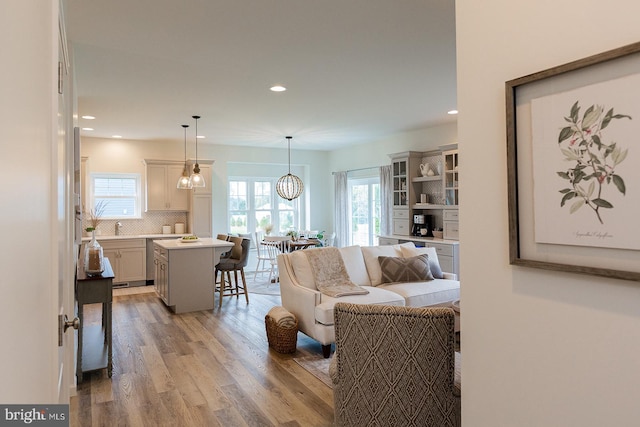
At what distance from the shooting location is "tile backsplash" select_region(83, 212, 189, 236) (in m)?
7.71

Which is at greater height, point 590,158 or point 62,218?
point 590,158

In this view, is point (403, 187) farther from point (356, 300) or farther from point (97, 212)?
point (97, 212)

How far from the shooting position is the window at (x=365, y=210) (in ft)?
28.0

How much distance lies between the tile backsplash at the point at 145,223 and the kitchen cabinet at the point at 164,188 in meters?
0.26

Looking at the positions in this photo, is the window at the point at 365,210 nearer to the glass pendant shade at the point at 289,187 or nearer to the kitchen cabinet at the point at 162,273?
the glass pendant shade at the point at 289,187

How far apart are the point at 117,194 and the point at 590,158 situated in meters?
8.24

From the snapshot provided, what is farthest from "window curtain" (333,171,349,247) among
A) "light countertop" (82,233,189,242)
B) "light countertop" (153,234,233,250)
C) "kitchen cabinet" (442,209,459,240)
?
"light countertop" (153,234,233,250)

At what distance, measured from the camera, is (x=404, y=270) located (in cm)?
Answer: 487

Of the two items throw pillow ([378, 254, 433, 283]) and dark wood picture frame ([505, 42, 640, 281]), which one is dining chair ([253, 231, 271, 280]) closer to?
throw pillow ([378, 254, 433, 283])

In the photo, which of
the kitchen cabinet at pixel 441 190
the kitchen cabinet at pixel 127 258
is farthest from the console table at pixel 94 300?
the kitchen cabinet at pixel 441 190

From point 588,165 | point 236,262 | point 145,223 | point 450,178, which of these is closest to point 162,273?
point 236,262

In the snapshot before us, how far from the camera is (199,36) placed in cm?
322

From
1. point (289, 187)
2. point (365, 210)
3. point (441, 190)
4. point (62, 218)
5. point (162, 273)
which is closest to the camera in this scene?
point (62, 218)

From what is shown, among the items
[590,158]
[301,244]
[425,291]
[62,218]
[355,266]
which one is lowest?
[425,291]
